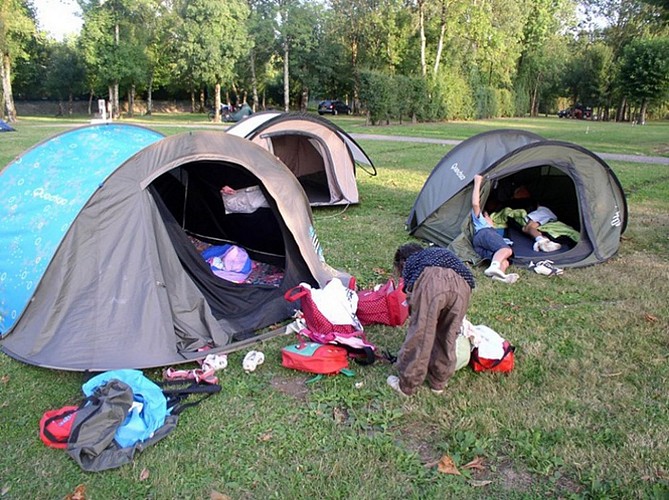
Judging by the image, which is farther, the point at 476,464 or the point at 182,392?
the point at 182,392

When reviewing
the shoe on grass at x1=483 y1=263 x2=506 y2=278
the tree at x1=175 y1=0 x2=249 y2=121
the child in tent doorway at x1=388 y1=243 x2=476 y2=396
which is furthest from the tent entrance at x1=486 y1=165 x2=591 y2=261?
the tree at x1=175 y1=0 x2=249 y2=121

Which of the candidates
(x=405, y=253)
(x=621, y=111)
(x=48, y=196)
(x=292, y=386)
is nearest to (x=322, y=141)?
(x=48, y=196)

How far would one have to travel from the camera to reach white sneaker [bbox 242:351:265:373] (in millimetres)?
3699

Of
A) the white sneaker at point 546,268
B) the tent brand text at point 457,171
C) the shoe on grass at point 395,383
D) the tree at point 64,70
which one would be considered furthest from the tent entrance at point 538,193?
the tree at point 64,70

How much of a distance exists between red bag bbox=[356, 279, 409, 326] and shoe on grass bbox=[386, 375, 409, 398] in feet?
2.80

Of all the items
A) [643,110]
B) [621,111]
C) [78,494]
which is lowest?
[78,494]

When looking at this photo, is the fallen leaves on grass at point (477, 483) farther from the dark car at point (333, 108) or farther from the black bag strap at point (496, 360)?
the dark car at point (333, 108)

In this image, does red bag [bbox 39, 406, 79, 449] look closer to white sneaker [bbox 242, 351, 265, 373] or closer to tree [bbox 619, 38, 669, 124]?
white sneaker [bbox 242, 351, 265, 373]

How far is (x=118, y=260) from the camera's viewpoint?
373cm

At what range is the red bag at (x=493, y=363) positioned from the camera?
359cm

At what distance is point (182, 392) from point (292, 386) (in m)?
0.74

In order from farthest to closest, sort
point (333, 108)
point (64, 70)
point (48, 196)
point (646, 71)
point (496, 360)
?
point (64, 70), point (333, 108), point (646, 71), point (48, 196), point (496, 360)

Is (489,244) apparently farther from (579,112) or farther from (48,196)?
(579,112)

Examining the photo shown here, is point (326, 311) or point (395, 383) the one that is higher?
point (326, 311)
